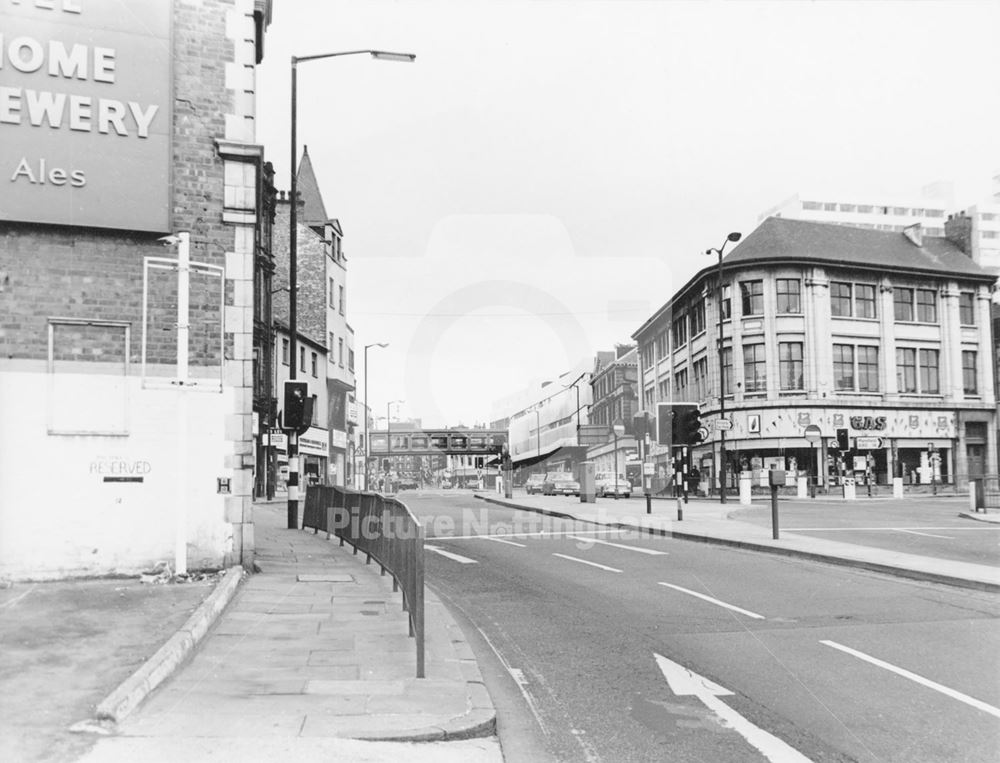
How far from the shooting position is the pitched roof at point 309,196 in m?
60.6

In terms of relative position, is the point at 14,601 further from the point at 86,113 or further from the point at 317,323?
the point at 317,323

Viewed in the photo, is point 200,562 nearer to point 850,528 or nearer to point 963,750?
point 963,750

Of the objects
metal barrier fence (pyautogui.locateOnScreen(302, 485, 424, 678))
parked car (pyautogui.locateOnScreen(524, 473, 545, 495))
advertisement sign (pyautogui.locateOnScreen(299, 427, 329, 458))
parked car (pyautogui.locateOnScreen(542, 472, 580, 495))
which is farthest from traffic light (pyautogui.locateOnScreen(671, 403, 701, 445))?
parked car (pyautogui.locateOnScreen(524, 473, 545, 495))

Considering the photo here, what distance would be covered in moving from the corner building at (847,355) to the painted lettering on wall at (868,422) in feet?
0.20

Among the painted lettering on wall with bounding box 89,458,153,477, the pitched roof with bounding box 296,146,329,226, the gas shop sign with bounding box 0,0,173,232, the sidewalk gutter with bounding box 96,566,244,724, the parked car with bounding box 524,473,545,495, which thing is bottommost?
the parked car with bounding box 524,473,545,495

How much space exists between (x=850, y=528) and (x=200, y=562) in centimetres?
1629

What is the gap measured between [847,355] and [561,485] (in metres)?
19.1

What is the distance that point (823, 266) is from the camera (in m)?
55.2

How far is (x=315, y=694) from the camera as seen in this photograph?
6.38 metres

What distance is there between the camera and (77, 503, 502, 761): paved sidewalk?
17.5 feet

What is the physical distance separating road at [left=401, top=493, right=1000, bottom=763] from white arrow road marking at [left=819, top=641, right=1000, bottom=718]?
2 cm

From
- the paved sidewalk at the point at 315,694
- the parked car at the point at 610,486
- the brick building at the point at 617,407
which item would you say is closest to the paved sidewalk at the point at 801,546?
the paved sidewalk at the point at 315,694

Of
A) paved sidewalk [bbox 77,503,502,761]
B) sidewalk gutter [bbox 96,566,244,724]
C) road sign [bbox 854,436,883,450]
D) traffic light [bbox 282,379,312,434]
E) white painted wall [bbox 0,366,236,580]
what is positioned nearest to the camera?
paved sidewalk [bbox 77,503,502,761]

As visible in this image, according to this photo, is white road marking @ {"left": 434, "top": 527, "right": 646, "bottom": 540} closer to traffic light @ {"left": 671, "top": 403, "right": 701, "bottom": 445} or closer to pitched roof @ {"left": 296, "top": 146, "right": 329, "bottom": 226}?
traffic light @ {"left": 671, "top": 403, "right": 701, "bottom": 445}
